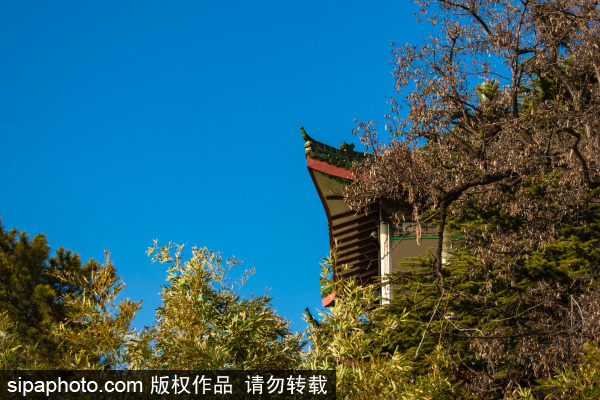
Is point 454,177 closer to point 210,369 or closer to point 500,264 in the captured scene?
point 500,264

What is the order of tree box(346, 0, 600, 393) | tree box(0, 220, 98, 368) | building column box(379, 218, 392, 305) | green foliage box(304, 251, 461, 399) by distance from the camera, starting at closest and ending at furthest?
green foliage box(304, 251, 461, 399) < tree box(346, 0, 600, 393) < building column box(379, 218, 392, 305) < tree box(0, 220, 98, 368)

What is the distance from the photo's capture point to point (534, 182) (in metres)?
10.3

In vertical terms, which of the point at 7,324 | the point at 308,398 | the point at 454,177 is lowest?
the point at 308,398

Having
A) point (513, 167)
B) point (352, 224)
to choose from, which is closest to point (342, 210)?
point (352, 224)

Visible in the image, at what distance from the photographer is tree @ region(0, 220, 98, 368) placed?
51.9ft

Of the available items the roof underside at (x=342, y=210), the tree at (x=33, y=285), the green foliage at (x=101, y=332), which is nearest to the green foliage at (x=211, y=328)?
the green foliage at (x=101, y=332)

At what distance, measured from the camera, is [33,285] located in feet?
55.0

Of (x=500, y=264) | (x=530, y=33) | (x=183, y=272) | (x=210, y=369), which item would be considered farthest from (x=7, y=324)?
(x=530, y=33)

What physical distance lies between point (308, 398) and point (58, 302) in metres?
13.2

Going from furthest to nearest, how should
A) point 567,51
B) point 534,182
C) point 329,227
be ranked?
point 329,227
point 534,182
point 567,51

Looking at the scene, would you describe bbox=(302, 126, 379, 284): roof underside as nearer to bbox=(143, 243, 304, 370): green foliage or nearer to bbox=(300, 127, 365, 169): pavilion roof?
bbox=(300, 127, 365, 169): pavilion roof

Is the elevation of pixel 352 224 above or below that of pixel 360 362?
above

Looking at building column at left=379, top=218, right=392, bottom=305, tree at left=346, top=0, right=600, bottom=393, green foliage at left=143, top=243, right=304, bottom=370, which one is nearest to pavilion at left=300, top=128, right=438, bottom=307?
building column at left=379, top=218, right=392, bottom=305

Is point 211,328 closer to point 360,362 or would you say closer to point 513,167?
point 360,362
